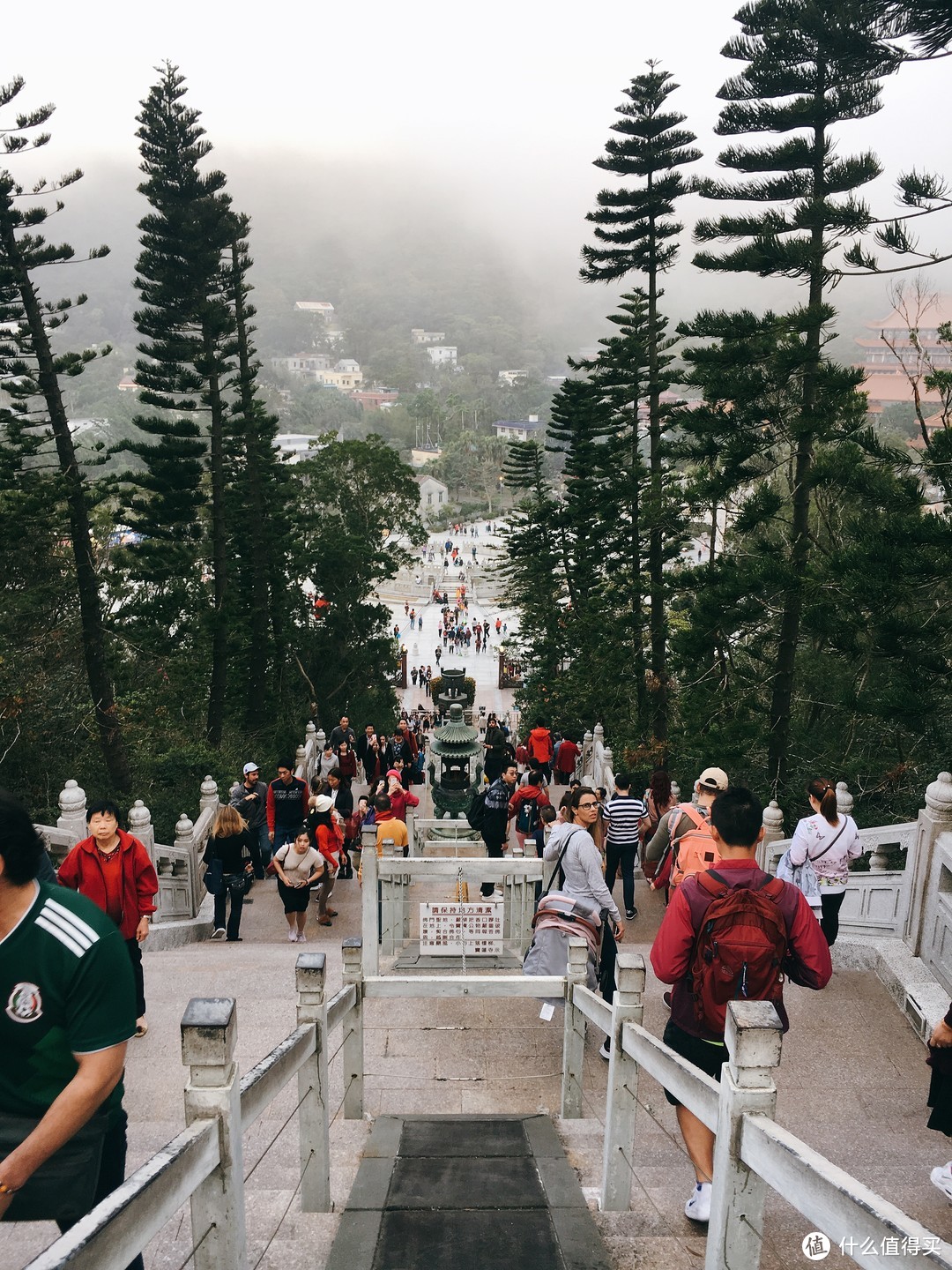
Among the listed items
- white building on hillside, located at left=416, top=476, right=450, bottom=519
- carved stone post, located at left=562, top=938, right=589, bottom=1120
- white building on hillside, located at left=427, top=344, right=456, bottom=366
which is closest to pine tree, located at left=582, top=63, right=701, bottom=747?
carved stone post, located at left=562, top=938, right=589, bottom=1120

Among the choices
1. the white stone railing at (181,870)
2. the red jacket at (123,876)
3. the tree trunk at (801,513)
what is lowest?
the white stone railing at (181,870)

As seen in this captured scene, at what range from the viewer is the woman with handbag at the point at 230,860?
664 centimetres

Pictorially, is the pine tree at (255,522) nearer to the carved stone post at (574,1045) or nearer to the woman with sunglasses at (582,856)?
the woman with sunglasses at (582,856)

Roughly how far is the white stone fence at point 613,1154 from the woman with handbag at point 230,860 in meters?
3.52

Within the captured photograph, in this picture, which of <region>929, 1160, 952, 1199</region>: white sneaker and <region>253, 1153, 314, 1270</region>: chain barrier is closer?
<region>253, 1153, 314, 1270</region>: chain barrier

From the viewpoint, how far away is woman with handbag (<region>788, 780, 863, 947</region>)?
17.1ft

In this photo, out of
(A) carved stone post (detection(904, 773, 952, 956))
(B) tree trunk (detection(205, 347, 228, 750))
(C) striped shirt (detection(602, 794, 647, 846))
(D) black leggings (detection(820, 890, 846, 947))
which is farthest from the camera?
(B) tree trunk (detection(205, 347, 228, 750))

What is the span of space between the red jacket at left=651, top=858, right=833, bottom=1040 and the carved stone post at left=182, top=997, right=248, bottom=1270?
1.22 meters

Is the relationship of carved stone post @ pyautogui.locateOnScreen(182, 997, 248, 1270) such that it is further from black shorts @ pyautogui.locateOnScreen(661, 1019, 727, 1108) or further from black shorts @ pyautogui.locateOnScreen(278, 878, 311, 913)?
black shorts @ pyautogui.locateOnScreen(278, 878, 311, 913)

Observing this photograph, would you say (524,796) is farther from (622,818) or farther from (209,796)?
(209,796)

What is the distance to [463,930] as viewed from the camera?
504cm

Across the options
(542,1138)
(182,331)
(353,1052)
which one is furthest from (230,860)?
(182,331)

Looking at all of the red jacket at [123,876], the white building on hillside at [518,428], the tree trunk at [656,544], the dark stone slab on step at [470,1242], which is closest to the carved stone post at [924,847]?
the dark stone slab on step at [470,1242]

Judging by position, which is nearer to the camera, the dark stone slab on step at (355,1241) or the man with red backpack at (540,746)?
the dark stone slab on step at (355,1241)
